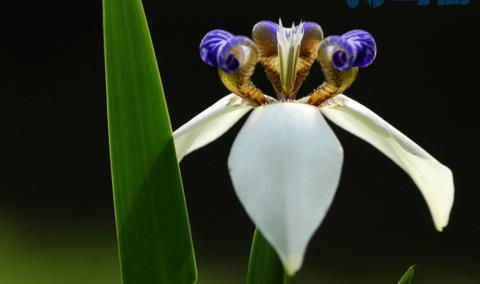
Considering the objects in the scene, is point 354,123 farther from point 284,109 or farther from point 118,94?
point 118,94

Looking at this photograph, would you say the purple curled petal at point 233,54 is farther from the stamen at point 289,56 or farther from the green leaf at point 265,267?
the green leaf at point 265,267

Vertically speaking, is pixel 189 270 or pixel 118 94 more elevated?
pixel 118 94

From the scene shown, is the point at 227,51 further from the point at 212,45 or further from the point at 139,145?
the point at 139,145

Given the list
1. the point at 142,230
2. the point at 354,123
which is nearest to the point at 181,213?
the point at 142,230

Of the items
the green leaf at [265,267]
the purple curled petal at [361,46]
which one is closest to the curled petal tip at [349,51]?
the purple curled petal at [361,46]

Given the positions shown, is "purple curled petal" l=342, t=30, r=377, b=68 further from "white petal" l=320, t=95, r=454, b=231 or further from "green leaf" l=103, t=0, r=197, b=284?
"green leaf" l=103, t=0, r=197, b=284
